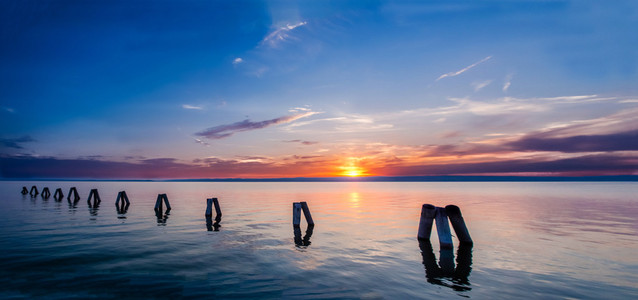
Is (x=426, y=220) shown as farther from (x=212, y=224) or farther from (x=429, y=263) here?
(x=212, y=224)

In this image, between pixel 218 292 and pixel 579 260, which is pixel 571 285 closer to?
pixel 579 260

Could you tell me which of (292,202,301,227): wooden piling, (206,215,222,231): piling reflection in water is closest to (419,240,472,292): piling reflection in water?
(292,202,301,227): wooden piling

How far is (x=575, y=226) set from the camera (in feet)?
70.9

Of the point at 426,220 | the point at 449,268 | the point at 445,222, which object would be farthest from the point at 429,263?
the point at 426,220

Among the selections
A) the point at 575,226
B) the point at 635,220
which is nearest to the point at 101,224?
the point at 575,226

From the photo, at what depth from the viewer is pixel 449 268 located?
1107 cm

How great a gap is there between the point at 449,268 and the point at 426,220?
14.0 ft

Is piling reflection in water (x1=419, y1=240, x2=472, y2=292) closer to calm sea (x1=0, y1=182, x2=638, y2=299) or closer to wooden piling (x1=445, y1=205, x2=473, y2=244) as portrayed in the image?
calm sea (x1=0, y1=182, x2=638, y2=299)

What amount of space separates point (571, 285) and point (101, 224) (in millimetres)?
26288

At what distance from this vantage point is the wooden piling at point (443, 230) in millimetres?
13430

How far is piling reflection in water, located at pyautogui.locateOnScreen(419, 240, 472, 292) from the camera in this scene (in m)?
9.48

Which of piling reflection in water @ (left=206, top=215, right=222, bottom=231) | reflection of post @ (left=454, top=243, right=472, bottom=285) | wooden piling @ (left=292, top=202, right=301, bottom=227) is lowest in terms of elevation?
reflection of post @ (left=454, top=243, right=472, bottom=285)

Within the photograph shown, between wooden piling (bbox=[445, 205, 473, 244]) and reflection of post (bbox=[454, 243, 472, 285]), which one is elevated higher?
wooden piling (bbox=[445, 205, 473, 244])

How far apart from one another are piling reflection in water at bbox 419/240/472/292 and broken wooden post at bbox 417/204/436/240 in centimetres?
86
